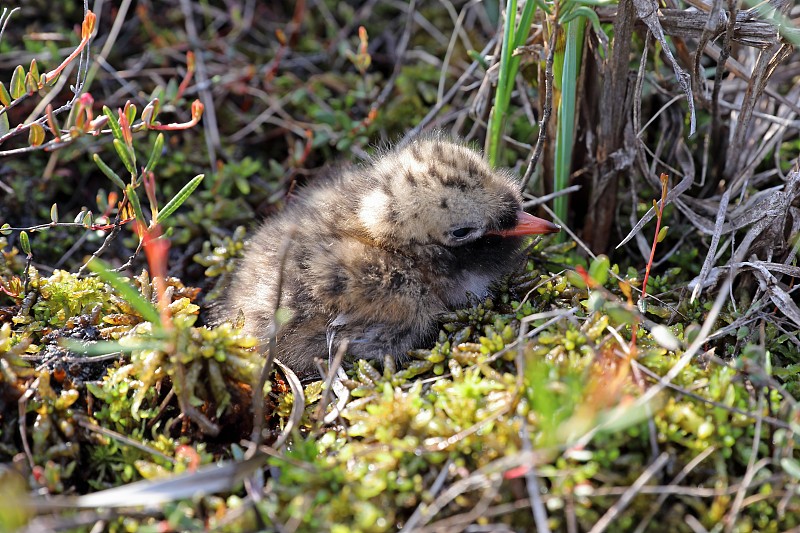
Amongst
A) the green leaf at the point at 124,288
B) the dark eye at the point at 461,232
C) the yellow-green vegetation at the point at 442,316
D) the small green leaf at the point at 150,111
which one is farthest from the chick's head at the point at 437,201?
the green leaf at the point at 124,288

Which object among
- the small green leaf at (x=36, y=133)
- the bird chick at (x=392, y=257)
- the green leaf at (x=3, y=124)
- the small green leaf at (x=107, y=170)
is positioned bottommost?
the bird chick at (x=392, y=257)

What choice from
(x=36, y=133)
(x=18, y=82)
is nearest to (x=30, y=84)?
(x=18, y=82)

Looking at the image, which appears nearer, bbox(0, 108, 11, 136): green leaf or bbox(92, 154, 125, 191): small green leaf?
bbox(92, 154, 125, 191): small green leaf

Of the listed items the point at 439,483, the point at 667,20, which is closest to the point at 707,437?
the point at 439,483

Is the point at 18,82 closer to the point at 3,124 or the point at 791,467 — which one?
the point at 3,124

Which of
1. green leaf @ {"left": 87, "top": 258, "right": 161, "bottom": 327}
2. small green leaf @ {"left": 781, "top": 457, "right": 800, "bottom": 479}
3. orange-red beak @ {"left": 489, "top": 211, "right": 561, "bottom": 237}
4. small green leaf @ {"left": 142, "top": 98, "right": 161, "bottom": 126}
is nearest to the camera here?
small green leaf @ {"left": 781, "top": 457, "right": 800, "bottom": 479}

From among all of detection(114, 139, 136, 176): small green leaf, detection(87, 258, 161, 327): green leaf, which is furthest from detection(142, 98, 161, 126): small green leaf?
detection(87, 258, 161, 327): green leaf

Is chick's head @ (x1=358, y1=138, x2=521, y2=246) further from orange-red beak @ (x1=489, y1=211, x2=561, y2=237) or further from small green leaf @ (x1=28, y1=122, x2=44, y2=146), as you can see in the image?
small green leaf @ (x1=28, y1=122, x2=44, y2=146)

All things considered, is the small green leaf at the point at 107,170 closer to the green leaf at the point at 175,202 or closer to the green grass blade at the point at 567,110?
the green leaf at the point at 175,202
